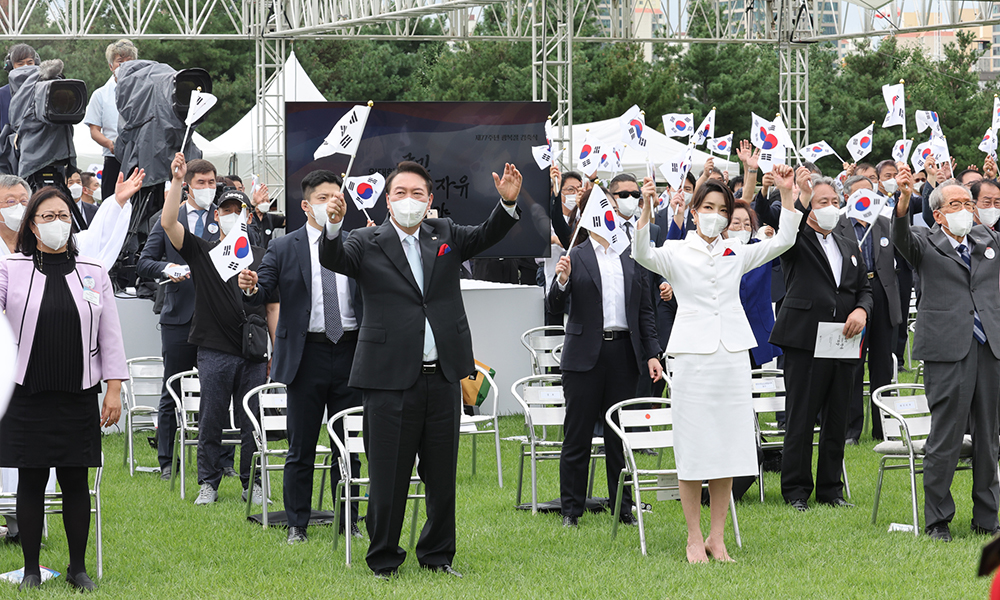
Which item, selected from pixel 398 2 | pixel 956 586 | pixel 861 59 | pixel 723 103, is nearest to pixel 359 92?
pixel 723 103

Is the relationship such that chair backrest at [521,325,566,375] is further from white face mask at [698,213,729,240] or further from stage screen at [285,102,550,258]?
white face mask at [698,213,729,240]

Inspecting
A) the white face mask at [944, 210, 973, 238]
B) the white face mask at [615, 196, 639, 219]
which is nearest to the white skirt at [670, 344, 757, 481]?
the white face mask at [944, 210, 973, 238]

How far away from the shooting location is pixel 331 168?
10.0m

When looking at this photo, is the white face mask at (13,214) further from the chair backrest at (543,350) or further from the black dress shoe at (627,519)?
the chair backrest at (543,350)

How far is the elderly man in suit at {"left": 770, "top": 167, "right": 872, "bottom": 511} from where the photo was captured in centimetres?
762

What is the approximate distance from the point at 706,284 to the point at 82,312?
3121mm

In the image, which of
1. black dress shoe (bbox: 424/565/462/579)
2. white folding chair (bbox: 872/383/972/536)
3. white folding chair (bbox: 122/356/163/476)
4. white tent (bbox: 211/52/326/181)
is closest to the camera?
black dress shoe (bbox: 424/565/462/579)

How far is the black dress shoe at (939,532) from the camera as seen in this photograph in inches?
262

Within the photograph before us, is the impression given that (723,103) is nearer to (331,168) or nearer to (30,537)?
(331,168)

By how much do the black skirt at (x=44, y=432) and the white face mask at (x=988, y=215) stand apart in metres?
5.03

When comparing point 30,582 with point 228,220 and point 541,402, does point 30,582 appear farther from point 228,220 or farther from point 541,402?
point 541,402

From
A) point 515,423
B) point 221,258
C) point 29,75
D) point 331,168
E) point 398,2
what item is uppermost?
point 398,2

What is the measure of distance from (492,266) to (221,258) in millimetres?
7508

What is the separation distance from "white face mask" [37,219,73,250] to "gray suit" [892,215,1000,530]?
14.1ft
